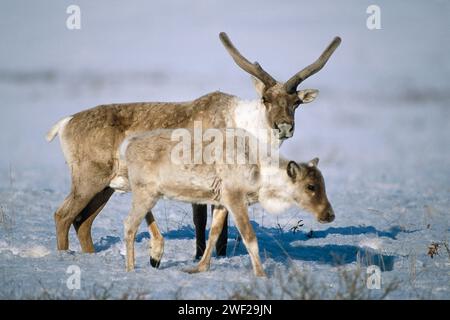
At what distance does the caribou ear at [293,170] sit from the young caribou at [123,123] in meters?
1.38

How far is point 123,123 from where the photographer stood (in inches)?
428

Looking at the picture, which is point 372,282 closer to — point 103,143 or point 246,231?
point 246,231

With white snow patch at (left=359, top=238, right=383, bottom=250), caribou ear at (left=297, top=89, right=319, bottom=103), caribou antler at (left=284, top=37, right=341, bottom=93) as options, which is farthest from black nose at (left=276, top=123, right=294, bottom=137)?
white snow patch at (left=359, top=238, right=383, bottom=250)

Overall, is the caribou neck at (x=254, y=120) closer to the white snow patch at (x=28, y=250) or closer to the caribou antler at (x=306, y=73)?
the caribou antler at (x=306, y=73)

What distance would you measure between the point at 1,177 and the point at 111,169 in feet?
32.9

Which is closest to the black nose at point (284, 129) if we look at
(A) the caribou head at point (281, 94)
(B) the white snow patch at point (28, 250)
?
(A) the caribou head at point (281, 94)

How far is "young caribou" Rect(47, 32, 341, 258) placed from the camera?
10.7 m

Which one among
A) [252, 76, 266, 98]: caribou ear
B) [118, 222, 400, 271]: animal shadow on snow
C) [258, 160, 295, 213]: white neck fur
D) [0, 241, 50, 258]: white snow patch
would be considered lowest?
[118, 222, 400, 271]: animal shadow on snow

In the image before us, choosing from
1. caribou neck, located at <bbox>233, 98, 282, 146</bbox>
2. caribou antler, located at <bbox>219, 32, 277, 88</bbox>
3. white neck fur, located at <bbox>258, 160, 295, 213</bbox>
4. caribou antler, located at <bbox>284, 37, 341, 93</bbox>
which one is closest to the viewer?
white neck fur, located at <bbox>258, 160, 295, 213</bbox>

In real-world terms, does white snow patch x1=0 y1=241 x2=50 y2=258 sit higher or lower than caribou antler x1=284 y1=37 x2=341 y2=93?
lower

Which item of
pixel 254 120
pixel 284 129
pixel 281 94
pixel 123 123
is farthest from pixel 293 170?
pixel 123 123

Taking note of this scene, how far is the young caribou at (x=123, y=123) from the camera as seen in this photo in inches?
420

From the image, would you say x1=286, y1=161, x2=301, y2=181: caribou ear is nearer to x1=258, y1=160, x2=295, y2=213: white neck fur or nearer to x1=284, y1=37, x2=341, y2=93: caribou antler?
x1=258, y1=160, x2=295, y2=213: white neck fur

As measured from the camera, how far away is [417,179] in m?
20.5
